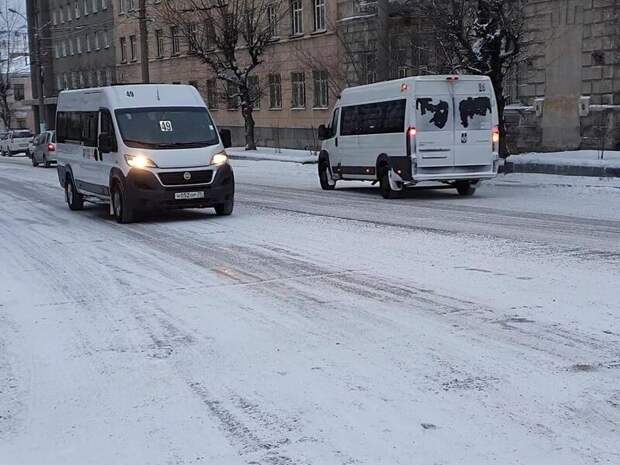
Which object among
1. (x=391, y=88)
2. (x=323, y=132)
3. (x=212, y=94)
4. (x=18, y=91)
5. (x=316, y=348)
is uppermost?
(x=18, y=91)

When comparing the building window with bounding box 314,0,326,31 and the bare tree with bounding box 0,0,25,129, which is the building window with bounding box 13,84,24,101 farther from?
the building window with bounding box 314,0,326,31

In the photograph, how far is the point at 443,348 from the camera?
607 cm

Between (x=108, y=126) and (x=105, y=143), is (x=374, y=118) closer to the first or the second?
(x=108, y=126)

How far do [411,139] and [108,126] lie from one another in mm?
6272

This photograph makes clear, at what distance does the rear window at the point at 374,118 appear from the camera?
1795 cm

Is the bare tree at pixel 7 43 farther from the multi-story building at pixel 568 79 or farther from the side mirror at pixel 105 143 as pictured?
the side mirror at pixel 105 143

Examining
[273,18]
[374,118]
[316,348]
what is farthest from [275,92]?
[316,348]

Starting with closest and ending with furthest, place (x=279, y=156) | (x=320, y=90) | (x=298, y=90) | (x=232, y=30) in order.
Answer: (x=279, y=156)
(x=232, y=30)
(x=320, y=90)
(x=298, y=90)

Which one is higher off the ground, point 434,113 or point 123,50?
point 123,50

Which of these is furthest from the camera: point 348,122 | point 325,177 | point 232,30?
point 232,30

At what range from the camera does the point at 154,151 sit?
14.4 m

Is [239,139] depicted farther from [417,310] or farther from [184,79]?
[417,310]

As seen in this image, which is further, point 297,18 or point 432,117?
point 297,18

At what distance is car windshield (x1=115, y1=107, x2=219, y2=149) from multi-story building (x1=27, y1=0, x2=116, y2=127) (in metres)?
53.6
